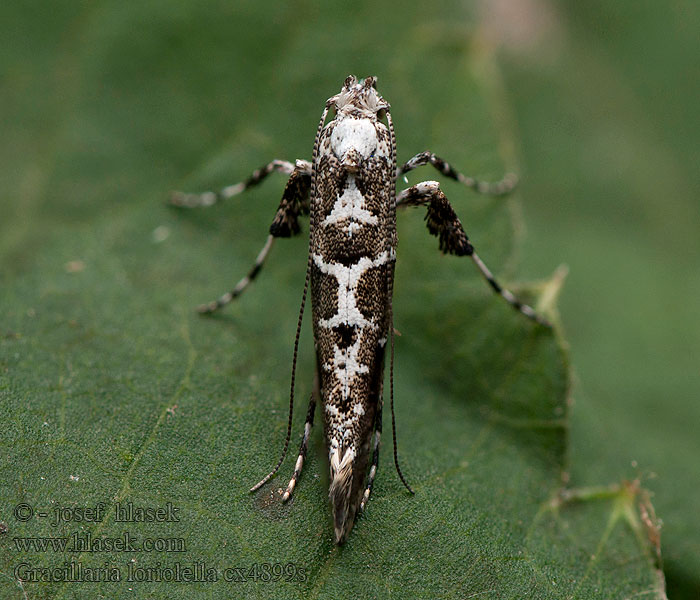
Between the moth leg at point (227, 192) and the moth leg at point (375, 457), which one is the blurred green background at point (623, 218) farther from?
the moth leg at point (227, 192)

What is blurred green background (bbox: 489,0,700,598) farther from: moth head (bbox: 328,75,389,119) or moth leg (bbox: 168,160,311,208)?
moth leg (bbox: 168,160,311,208)

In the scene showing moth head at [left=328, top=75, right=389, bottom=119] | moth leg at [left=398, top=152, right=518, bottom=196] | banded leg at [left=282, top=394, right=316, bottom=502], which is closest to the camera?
banded leg at [left=282, top=394, right=316, bottom=502]

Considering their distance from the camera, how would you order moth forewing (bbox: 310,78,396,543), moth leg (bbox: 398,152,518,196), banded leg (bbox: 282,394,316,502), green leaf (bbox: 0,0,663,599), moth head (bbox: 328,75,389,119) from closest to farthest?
green leaf (bbox: 0,0,663,599), banded leg (bbox: 282,394,316,502), moth forewing (bbox: 310,78,396,543), moth head (bbox: 328,75,389,119), moth leg (bbox: 398,152,518,196)

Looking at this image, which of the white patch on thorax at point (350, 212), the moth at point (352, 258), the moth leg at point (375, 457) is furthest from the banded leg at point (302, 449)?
the white patch on thorax at point (350, 212)

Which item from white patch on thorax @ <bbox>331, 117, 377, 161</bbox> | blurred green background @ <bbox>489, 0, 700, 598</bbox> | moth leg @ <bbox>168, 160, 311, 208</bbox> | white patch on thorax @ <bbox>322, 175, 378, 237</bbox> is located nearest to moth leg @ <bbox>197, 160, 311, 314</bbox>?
moth leg @ <bbox>168, 160, 311, 208</bbox>

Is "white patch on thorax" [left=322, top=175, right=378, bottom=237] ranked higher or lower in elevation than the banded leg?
higher

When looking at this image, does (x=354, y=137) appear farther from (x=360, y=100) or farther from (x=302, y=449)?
(x=302, y=449)

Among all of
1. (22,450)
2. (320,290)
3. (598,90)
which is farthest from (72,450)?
(598,90)
